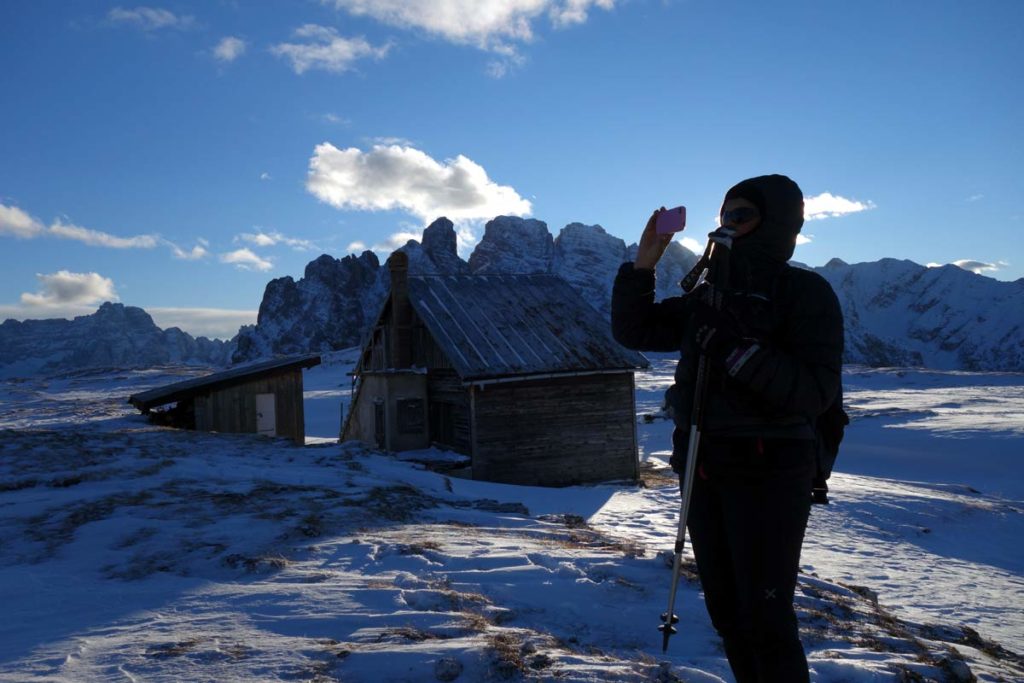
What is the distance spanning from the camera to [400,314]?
19.5 meters

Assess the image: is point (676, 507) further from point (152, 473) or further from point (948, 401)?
point (948, 401)

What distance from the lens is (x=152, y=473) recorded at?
345 inches

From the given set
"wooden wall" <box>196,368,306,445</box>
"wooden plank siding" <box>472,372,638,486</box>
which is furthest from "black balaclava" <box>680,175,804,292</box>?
"wooden wall" <box>196,368,306,445</box>

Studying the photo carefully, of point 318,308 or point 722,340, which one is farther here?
point 318,308

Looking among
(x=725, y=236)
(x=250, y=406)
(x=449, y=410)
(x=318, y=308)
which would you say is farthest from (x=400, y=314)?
(x=318, y=308)

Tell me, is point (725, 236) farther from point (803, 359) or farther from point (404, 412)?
point (404, 412)

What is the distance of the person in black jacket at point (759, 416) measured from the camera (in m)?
2.36

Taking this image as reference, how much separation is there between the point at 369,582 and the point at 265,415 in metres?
14.2

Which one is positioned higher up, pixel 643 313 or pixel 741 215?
pixel 741 215

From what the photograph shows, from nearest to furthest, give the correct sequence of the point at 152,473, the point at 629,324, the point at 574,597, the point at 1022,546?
the point at 629,324, the point at 574,597, the point at 152,473, the point at 1022,546

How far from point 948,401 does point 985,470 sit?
86.1 feet

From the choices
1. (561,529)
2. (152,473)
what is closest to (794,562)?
(561,529)

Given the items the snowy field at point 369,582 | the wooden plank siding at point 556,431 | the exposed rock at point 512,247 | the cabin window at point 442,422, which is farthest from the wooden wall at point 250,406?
the exposed rock at point 512,247

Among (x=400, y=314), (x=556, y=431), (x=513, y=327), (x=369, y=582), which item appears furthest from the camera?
(x=400, y=314)
